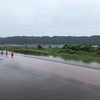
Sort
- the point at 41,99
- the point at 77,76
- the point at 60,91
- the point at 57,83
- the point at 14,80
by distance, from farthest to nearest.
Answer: the point at 77,76, the point at 14,80, the point at 57,83, the point at 60,91, the point at 41,99

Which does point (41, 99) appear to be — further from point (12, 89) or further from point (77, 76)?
A: point (77, 76)

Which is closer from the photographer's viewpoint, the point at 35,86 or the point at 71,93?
the point at 71,93

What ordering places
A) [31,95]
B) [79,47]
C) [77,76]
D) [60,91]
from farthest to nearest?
[79,47] → [77,76] → [60,91] → [31,95]

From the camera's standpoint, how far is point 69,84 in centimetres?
1225

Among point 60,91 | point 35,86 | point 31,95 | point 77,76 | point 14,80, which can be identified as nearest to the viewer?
point 31,95

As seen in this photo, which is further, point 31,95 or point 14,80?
point 14,80

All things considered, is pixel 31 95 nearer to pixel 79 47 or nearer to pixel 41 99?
pixel 41 99

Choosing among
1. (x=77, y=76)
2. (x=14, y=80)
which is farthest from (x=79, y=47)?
(x=14, y=80)

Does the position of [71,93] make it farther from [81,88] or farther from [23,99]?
Result: [23,99]

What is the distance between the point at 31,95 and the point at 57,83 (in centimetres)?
302

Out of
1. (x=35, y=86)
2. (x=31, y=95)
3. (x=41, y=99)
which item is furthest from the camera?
(x=35, y=86)

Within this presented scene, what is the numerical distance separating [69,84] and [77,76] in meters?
2.47

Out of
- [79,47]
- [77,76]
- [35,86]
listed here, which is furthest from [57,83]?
[79,47]

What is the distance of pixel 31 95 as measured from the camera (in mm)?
9883
